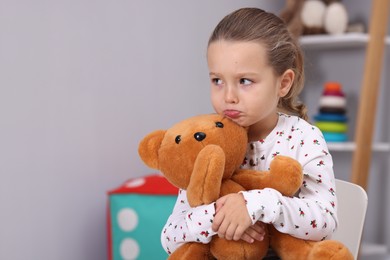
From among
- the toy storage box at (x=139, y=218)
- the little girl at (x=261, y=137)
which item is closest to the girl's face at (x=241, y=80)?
the little girl at (x=261, y=137)

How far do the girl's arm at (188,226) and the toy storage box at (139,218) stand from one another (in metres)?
0.55

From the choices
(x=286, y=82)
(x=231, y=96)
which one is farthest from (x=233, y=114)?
(x=286, y=82)

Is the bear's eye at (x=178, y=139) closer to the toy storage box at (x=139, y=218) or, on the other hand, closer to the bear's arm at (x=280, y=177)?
the bear's arm at (x=280, y=177)

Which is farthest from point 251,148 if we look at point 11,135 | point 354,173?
point 354,173

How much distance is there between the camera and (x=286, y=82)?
44.6 inches

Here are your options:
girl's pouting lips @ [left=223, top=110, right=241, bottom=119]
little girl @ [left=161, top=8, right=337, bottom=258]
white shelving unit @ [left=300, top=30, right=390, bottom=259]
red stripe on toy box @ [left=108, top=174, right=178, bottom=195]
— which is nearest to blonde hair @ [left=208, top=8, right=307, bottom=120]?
little girl @ [left=161, top=8, right=337, bottom=258]

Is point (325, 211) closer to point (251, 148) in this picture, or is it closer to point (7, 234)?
point (251, 148)

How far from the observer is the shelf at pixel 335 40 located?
246 cm

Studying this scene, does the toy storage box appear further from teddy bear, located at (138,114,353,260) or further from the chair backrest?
teddy bear, located at (138,114,353,260)

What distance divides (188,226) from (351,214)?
1.34ft

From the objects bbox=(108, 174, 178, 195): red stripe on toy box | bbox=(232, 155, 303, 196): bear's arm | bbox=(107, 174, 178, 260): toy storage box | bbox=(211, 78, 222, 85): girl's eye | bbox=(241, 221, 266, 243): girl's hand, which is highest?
bbox=(211, 78, 222, 85): girl's eye

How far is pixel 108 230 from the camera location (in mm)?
1801

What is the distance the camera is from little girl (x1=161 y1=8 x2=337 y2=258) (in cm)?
96

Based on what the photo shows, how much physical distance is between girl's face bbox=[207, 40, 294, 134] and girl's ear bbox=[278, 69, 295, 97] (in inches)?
1.9
